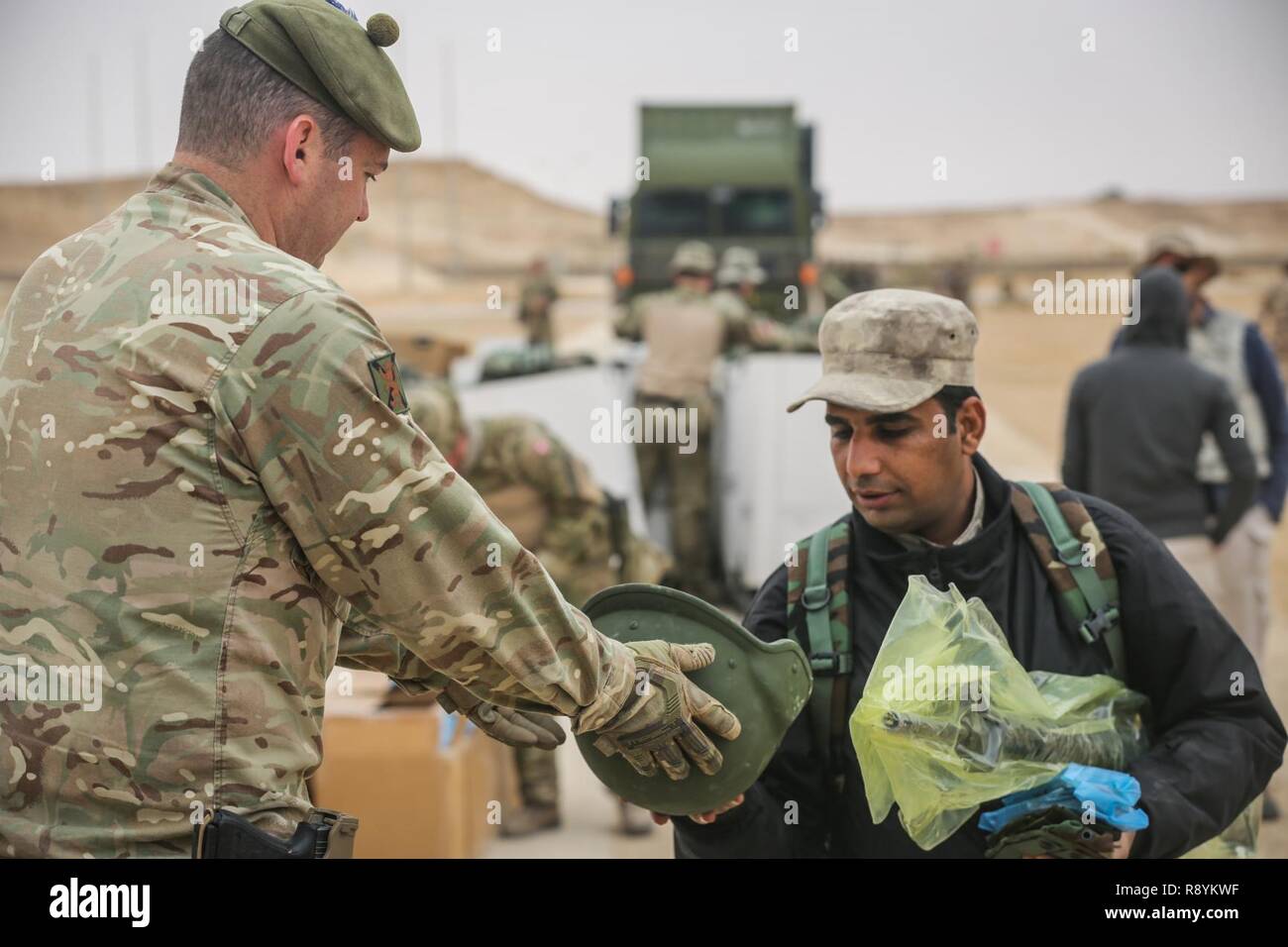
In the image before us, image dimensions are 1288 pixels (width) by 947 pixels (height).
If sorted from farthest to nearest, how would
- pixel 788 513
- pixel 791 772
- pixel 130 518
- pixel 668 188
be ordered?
pixel 668 188 < pixel 788 513 < pixel 791 772 < pixel 130 518

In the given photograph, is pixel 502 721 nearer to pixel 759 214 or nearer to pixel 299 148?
pixel 299 148

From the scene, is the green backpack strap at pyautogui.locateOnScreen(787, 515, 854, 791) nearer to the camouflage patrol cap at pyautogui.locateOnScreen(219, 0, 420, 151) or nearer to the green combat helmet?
the green combat helmet

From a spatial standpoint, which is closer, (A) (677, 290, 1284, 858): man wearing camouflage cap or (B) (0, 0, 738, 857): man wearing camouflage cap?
(B) (0, 0, 738, 857): man wearing camouflage cap

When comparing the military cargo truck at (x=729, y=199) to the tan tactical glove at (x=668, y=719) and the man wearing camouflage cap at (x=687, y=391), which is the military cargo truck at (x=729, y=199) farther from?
the tan tactical glove at (x=668, y=719)

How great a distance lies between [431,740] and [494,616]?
302 cm

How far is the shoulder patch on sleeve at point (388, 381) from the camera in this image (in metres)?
1.95

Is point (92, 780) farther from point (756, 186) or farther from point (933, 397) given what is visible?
point (756, 186)

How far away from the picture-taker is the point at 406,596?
6.57 feet

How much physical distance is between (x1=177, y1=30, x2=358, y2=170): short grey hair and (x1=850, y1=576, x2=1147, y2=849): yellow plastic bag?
116 cm

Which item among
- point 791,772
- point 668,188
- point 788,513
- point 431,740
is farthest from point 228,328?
point 668,188

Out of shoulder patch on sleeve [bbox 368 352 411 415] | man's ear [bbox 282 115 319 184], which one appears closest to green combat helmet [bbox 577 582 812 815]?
shoulder patch on sleeve [bbox 368 352 411 415]

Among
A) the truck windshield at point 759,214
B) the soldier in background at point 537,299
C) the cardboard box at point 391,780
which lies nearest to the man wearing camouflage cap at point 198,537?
the cardboard box at point 391,780

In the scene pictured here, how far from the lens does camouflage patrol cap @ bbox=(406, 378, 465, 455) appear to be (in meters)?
5.27

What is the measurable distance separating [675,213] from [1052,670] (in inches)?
624
